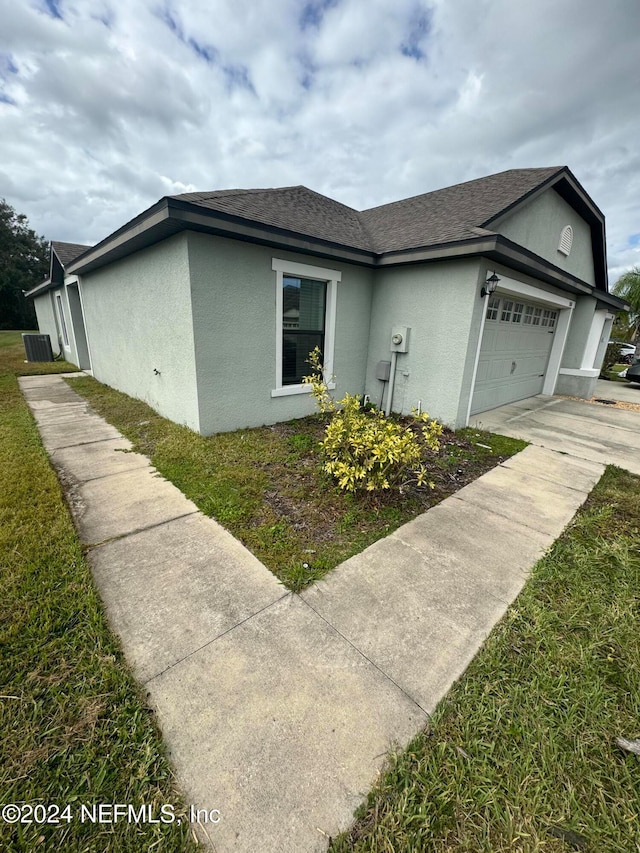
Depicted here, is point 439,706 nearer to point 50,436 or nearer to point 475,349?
point 475,349

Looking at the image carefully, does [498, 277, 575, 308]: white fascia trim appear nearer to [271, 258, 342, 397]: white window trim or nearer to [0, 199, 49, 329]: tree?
[271, 258, 342, 397]: white window trim

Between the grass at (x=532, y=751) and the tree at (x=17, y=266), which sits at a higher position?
the tree at (x=17, y=266)

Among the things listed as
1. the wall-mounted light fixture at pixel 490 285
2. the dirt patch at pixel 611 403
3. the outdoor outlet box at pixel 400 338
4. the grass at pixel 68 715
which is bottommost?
the grass at pixel 68 715

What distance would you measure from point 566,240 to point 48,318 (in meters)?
20.0

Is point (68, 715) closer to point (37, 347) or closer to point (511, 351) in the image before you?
point (511, 351)

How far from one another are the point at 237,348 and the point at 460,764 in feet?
16.3

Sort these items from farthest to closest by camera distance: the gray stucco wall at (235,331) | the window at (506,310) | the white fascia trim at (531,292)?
1. the window at (506,310)
2. the white fascia trim at (531,292)
3. the gray stucco wall at (235,331)

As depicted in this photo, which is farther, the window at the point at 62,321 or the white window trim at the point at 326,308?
the window at the point at 62,321

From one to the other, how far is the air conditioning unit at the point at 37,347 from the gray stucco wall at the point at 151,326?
5.49 meters

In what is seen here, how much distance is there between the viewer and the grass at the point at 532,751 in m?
1.26

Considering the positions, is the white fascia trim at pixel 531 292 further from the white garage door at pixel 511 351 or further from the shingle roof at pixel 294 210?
the shingle roof at pixel 294 210

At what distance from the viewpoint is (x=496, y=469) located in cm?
467

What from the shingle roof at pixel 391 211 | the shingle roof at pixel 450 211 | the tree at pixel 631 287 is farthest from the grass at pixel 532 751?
the tree at pixel 631 287

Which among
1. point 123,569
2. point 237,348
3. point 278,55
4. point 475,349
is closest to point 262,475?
point 123,569
